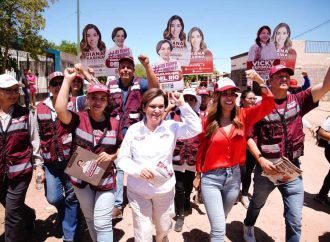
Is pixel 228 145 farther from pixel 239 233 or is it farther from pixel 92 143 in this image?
pixel 239 233

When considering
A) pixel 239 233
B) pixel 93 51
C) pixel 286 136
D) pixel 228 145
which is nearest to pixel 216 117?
pixel 228 145

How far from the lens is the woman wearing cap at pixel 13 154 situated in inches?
137

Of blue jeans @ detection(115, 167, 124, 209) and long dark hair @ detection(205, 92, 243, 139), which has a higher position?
long dark hair @ detection(205, 92, 243, 139)

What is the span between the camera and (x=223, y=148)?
10.9ft

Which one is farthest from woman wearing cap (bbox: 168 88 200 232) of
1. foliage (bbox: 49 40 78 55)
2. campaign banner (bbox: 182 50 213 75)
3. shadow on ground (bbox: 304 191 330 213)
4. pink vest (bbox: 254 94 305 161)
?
foliage (bbox: 49 40 78 55)

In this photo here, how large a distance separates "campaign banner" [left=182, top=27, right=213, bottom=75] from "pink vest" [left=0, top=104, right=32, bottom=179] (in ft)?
12.4

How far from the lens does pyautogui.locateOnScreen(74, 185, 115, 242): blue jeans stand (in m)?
3.07

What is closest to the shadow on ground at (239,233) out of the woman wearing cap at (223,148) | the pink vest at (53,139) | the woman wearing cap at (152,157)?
the woman wearing cap at (223,148)

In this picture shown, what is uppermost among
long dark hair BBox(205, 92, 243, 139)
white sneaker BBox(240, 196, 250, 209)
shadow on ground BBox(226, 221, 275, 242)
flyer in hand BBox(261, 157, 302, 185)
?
long dark hair BBox(205, 92, 243, 139)

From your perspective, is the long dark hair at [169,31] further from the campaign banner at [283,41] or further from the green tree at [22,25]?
the green tree at [22,25]

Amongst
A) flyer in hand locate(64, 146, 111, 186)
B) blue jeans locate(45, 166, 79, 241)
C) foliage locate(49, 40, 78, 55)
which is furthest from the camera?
foliage locate(49, 40, 78, 55)

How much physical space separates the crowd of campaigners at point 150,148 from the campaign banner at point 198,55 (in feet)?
9.12

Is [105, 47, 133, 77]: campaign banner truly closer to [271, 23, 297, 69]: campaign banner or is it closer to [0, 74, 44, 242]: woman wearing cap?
[0, 74, 44, 242]: woman wearing cap

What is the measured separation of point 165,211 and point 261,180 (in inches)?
52.1
